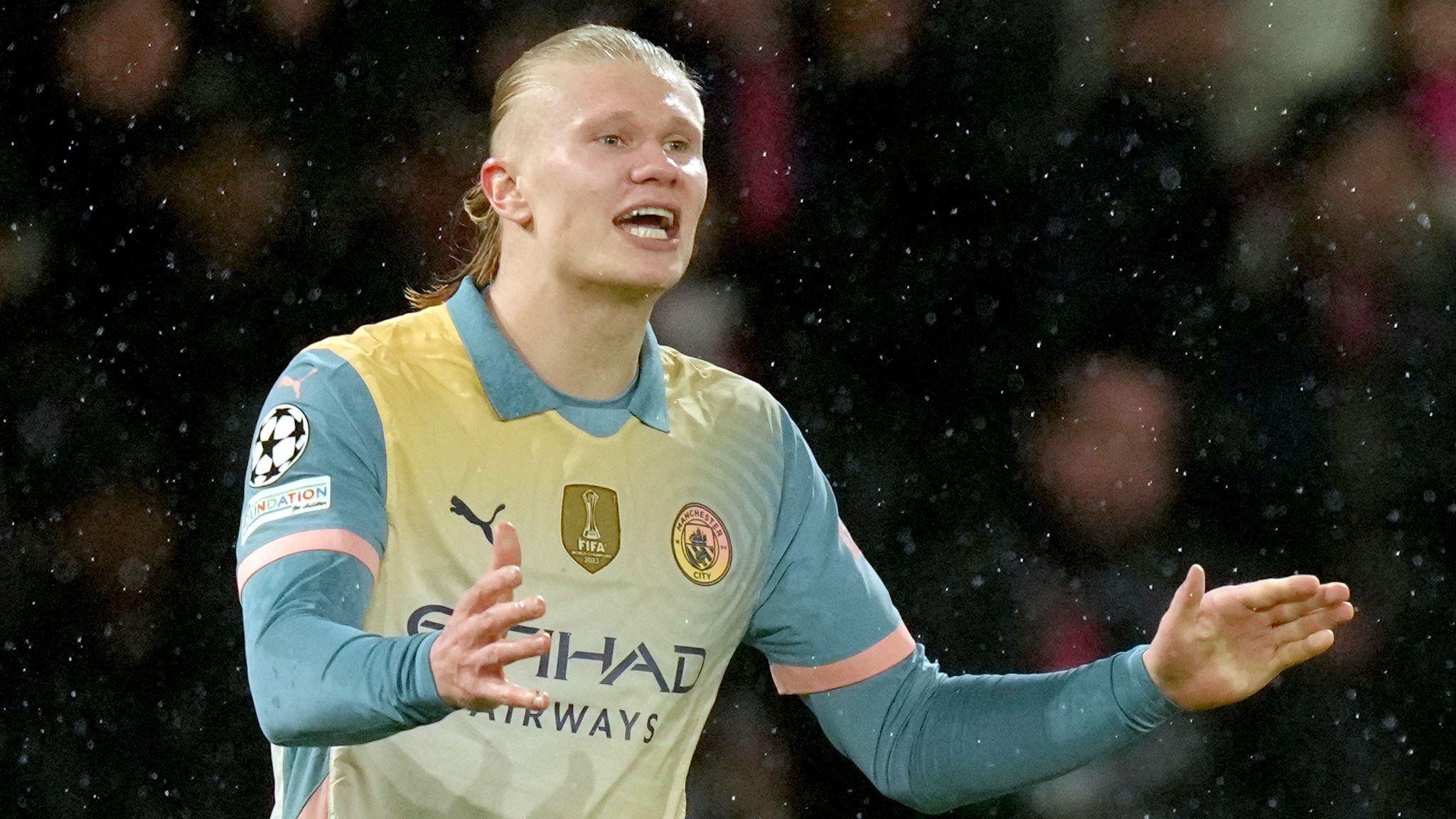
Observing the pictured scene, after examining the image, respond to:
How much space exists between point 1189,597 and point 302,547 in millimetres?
825

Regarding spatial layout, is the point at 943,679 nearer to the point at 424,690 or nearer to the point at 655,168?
the point at 655,168

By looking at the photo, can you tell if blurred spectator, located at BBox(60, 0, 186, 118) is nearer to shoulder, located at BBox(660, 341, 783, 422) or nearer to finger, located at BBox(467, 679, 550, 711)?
shoulder, located at BBox(660, 341, 783, 422)

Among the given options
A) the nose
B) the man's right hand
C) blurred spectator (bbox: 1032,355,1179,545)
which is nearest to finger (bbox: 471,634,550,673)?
the man's right hand

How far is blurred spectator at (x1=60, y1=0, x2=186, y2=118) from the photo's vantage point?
244 cm

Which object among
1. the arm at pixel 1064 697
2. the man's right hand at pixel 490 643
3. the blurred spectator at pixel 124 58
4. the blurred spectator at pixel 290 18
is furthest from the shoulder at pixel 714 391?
the blurred spectator at pixel 124 58

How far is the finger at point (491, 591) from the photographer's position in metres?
1.35

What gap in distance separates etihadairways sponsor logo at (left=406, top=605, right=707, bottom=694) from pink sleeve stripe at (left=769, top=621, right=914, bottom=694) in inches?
6.1

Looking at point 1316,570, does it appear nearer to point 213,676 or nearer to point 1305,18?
point 1305,18

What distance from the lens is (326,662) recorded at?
1.50 metres

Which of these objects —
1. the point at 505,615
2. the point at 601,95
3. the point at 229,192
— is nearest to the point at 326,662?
the point at 505,615

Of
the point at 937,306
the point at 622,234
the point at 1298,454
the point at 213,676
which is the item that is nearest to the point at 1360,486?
the point at 1298,454

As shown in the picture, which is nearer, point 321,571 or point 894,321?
point 321,571

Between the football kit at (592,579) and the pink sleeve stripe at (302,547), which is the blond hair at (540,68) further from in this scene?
the pink sleeve stripe at (302,547)

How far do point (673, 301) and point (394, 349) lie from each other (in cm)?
71
